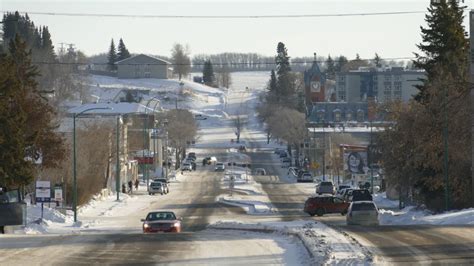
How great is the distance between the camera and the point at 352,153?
97.6 meters

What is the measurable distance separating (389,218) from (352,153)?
38765 millimetres

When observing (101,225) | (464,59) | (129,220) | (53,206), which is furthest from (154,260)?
(464,59)

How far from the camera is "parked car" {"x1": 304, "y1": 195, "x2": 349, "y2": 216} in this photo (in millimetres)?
64375

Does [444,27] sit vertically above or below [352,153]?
above

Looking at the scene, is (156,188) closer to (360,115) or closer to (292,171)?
(292,171)

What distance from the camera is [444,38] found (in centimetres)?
6856

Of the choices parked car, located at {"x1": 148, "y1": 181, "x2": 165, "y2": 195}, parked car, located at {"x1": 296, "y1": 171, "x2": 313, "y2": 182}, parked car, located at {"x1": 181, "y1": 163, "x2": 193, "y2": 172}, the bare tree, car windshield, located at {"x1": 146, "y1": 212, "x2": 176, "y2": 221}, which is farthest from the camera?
the bare tree

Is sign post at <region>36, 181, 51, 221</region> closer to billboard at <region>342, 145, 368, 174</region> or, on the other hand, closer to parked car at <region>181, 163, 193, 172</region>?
billboard at <region>342, 145, 368, 174</region>

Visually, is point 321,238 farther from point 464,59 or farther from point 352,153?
point 352,153

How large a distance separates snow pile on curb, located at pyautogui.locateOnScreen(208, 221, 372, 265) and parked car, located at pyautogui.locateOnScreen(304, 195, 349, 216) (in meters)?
23.4

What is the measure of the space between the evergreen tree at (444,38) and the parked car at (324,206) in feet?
29.7

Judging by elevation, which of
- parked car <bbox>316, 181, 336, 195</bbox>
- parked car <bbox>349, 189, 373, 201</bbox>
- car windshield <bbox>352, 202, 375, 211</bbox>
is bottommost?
parked car <bbox>316, 181, 336, 195</bbox>

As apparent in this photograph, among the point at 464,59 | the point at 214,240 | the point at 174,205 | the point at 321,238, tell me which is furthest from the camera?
the point at 174,205

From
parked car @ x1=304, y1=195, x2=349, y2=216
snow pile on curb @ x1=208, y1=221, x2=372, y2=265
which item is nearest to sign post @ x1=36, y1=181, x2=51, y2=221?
snow pile on curb @ x1=208, y1=221, x2=372, y2=265
